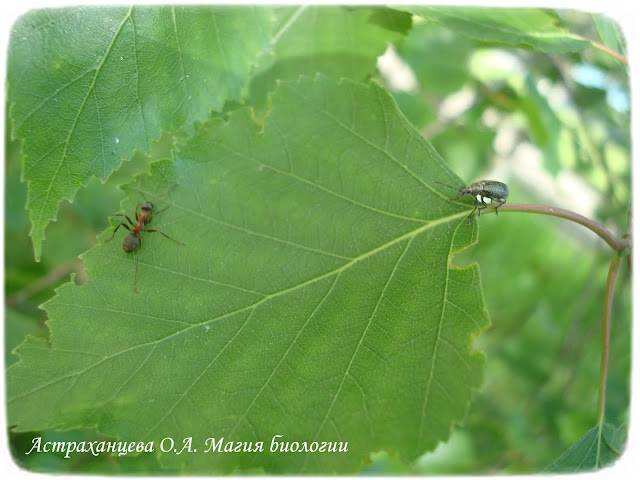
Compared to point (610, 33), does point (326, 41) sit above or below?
below

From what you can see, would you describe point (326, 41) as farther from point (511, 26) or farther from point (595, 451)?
point (595, 451)

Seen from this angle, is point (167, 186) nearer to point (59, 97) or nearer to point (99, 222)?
point (59, 97)

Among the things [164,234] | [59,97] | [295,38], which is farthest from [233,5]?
[164,234]

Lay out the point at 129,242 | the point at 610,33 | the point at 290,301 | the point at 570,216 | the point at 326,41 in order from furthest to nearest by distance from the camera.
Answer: the point at 326,41
the point at 610,33
the point at 570,216
the point at 290,301
the point at 129,242

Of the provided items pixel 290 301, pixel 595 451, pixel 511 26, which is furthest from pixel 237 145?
pixel 595 451

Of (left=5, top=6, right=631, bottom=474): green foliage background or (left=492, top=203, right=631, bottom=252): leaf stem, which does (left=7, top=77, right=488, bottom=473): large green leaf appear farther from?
(left=492, top=203, right=631, bottom=252): leaf stem

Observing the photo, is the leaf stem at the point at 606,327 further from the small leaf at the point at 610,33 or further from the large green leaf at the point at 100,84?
the large green leaf at the point at 100,84
